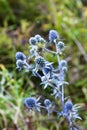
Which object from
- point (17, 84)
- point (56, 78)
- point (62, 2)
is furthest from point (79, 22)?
point (56, 78)

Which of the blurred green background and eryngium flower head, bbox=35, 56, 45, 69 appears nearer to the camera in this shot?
eryngium flower head, bbox=35, 56, 45, 69

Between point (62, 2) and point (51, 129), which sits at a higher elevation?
point (62, 2)

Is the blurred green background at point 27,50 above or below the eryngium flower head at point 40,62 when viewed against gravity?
above

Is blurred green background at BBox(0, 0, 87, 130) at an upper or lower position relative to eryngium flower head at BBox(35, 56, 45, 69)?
upper

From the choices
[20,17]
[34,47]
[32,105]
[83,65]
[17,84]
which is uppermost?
[20,17]

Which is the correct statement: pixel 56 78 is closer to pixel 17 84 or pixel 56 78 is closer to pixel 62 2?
pixel 17 84

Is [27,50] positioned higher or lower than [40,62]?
higher

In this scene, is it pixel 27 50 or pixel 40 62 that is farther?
pixel 27 50

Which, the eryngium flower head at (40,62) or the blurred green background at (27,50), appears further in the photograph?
the blurred green background at (27,50)
